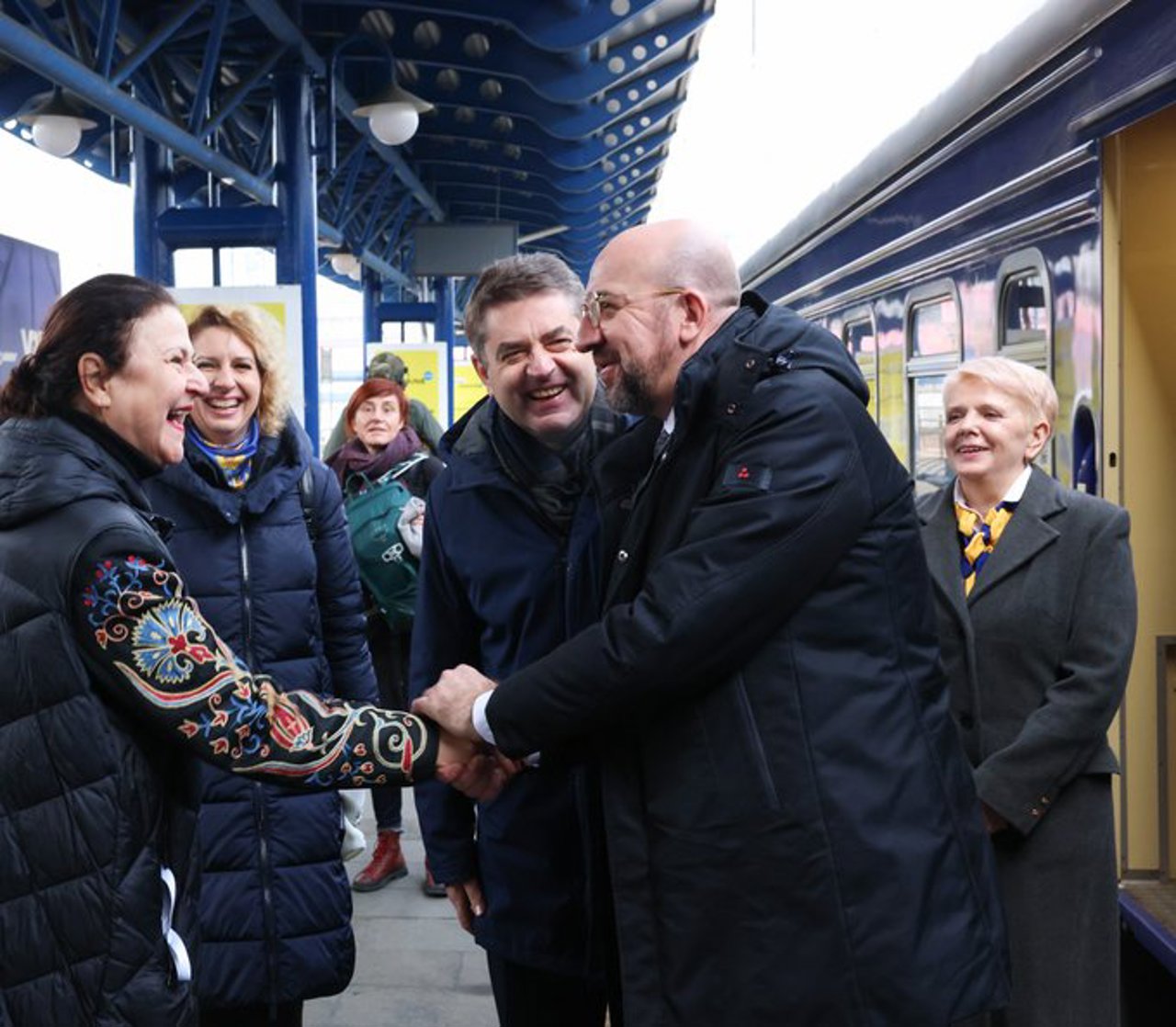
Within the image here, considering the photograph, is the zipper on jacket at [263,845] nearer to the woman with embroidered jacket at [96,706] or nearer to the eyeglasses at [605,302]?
the woman with embroidered jacket at [96,706]

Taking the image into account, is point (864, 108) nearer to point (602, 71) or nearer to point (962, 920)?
point (962, 920)

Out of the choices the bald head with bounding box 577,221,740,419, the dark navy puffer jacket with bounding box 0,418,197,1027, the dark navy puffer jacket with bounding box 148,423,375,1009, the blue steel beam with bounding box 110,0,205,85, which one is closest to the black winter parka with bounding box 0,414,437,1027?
the dark navy puffer jacket with bounding box 0,418,197,1027

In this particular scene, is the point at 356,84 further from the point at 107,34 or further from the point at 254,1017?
the point at 254,1017

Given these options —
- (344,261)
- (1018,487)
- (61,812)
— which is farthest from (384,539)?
(344,261)

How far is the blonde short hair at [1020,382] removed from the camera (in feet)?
9.67

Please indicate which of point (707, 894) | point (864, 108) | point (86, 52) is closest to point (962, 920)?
point (707, 894)

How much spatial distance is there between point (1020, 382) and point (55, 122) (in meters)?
8.18

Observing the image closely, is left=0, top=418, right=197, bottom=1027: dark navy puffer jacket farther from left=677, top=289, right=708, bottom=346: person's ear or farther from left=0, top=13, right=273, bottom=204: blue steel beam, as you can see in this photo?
left=0, top=13, right=273, bottom=204: blue steel beam

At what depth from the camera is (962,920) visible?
190 cm

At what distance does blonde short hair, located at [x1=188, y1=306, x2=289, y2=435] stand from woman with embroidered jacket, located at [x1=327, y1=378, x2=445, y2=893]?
5.89 feet

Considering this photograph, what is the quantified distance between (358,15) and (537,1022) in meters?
9.72

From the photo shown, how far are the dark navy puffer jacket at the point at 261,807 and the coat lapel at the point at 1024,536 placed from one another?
4.65 feet

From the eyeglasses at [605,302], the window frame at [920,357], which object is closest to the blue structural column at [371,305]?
the window frame at [920,357]

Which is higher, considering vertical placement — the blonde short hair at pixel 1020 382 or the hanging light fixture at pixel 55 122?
the hanging light fixture at pixel 55 122
